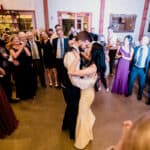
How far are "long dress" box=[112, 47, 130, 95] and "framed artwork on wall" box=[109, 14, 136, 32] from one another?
410 centimetres

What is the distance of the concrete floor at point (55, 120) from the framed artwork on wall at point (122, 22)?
4276mm

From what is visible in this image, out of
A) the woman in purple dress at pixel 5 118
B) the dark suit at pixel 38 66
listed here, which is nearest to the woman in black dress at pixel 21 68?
the dark suit at pixel 38 66

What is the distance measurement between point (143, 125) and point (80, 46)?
192 cm

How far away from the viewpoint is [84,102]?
2.22m

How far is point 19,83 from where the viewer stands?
142 inches

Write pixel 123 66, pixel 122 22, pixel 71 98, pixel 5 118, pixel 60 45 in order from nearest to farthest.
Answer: pixel 71 98
pixel 5 118
pixel 123 66
pixel 60 45
pixel 122 22

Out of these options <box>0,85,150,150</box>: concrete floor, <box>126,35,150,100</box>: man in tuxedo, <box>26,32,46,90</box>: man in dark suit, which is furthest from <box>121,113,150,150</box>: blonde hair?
<box>26,32,46,90</box>: man in dark suit

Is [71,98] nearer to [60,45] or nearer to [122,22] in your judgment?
[60,45]

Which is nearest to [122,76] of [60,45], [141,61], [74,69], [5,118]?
[141,61]

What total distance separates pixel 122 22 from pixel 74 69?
244 inches

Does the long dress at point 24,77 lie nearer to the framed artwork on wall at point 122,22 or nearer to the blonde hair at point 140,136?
the blonde hair at point 140,136

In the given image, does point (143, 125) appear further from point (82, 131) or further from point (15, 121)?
point (15, 121)

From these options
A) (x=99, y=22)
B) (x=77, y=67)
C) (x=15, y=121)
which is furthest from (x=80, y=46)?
(x=99, y=22)

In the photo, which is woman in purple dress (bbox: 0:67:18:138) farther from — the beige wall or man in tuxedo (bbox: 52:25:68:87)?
the beige wall
